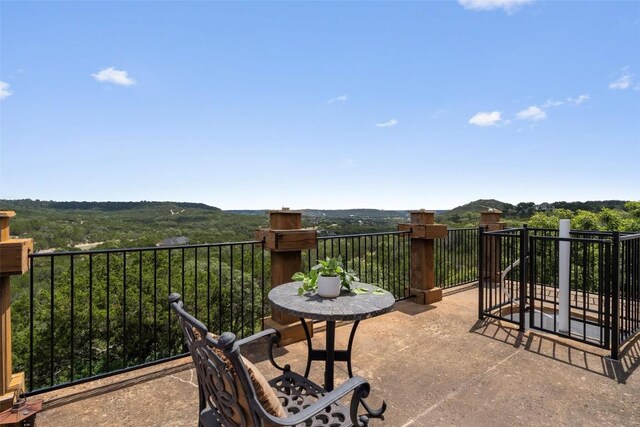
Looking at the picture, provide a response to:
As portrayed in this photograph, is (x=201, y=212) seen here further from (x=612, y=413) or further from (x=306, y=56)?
(x=612, y=413)

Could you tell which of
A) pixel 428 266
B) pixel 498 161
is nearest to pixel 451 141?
pixel 498 161

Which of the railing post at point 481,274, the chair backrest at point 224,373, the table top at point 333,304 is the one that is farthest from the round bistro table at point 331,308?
the railing post at point 481,274

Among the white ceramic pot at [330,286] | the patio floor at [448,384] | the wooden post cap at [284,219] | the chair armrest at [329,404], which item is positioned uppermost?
the wooden post cap at [284,219]

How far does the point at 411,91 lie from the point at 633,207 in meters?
10.8

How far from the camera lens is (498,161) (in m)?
10.2

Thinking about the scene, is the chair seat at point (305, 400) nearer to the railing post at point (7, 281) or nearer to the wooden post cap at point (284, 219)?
the wooden post cap at point (284, 219)

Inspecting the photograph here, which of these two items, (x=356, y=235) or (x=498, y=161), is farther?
(x=498, y=161)

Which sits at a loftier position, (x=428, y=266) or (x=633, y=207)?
(x=633, y=207)

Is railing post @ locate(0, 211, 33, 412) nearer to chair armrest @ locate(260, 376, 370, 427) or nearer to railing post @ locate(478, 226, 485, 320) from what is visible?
chair armrest @ locate(260, 376, 370, 427)

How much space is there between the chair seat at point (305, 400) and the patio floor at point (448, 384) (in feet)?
1.93

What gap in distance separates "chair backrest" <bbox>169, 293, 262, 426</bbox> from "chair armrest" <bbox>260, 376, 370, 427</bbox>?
0.07m

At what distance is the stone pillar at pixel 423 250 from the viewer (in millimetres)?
4133

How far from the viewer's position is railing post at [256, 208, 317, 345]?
2.89 m

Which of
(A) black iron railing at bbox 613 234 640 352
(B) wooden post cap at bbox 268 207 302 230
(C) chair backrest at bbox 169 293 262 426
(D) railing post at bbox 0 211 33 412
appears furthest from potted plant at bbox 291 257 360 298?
(A) black iron railing at bbox 613 234 640 352
